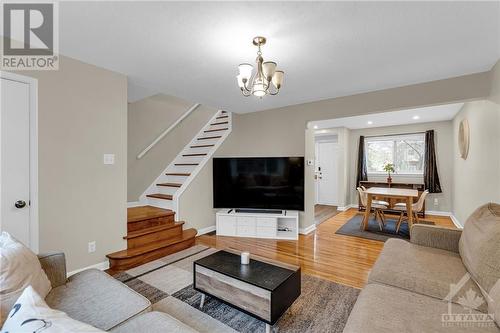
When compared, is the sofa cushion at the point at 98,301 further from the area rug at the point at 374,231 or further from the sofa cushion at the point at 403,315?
the area rug at the point at 374,231

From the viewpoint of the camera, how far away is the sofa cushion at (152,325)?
1.16m

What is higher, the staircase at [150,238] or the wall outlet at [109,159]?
the wall outlet at [109,159]

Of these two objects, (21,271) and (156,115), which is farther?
(156,115)

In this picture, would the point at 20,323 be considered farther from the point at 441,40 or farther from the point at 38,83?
the point at 441,40

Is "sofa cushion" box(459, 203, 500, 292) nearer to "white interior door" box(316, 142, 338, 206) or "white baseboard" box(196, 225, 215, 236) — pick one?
"white baseboard" box(196, 225, 215, 236)

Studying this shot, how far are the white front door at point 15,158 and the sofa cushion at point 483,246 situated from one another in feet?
11.9

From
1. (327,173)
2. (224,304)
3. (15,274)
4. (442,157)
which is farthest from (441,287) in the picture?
(327,173)

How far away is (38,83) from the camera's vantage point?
2.27m

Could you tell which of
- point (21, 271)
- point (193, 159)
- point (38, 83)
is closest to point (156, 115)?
point (193, 159)

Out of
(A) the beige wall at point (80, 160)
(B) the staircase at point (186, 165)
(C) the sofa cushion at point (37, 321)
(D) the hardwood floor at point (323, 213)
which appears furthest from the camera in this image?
(D) the hardwood floor at point (323, 213)

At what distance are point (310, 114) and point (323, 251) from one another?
224cm

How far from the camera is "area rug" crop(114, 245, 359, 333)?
182 centimetres

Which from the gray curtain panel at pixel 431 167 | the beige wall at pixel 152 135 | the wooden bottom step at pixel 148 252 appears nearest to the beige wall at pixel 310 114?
the beige wall at pixel 152 135

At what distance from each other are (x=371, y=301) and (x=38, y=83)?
3309mm
